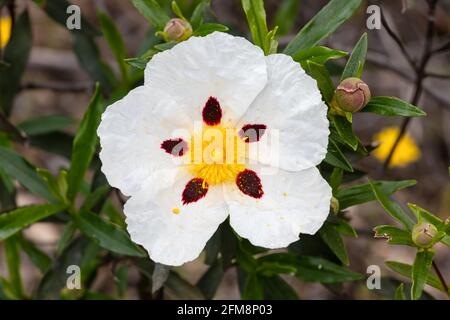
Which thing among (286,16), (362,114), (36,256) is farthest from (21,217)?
(362,114)

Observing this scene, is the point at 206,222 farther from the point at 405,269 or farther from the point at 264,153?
the point at 405,269

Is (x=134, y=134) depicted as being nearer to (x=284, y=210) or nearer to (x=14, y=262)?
(x=284, y=210)

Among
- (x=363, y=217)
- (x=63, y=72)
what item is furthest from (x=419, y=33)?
(x=63, y=72)

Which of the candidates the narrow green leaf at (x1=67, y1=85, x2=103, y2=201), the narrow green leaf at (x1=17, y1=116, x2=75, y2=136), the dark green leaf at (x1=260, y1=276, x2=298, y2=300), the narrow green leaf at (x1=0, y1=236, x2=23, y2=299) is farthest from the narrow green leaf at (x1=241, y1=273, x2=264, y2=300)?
the narrow green leaf at (x1=17, y1=116, x2=75, y2=136)

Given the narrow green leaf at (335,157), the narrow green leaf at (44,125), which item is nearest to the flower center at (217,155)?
the narrow green leaf at (335,157)

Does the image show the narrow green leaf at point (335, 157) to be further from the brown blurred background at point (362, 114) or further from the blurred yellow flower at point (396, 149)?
the brown blurred background at point (362, 114)

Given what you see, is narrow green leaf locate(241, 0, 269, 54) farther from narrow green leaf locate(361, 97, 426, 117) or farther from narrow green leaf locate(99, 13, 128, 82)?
narrow green leaf locate(99, 13, 128, 82)
